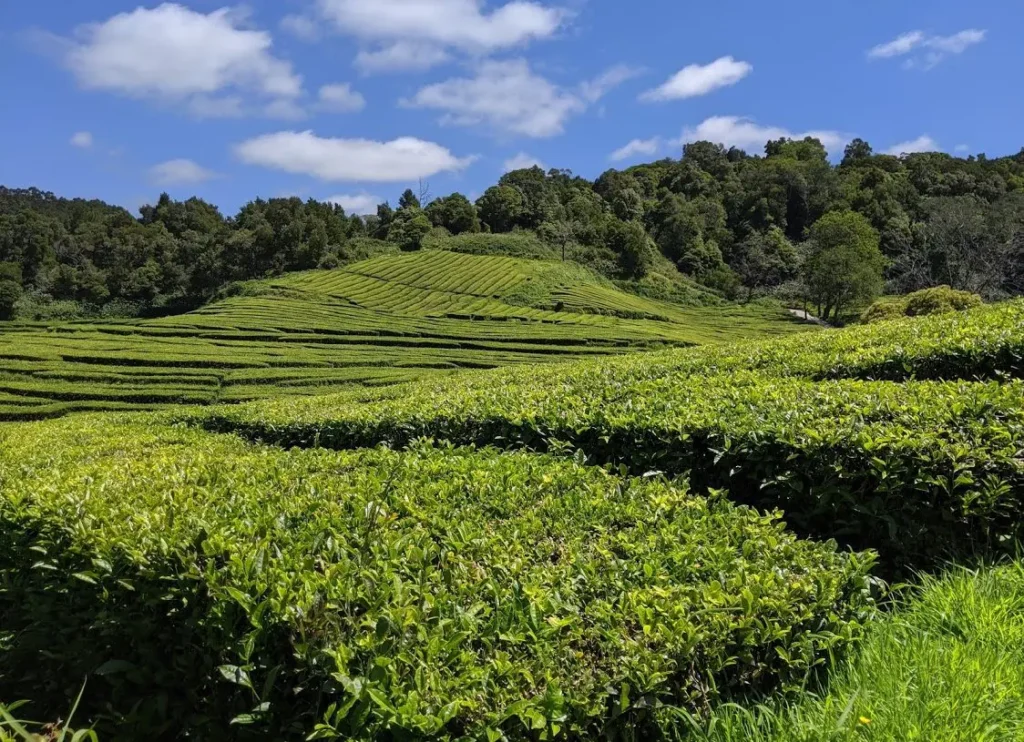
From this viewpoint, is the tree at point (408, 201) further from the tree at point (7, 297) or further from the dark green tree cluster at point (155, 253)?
the tree at point (7, 297)

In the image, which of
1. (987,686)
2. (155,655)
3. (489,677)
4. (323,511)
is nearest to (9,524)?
(155,655)

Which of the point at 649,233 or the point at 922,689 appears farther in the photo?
the point at 649,233

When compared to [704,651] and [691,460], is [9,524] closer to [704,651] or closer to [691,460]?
[704,651]

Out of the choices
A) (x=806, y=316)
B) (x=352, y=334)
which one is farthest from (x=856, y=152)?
(x=352, y=334)

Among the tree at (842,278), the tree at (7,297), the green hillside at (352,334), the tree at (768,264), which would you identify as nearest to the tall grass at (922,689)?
the green hillside at (352,334)

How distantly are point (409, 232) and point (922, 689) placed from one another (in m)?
93.7

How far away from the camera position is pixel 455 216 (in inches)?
3927

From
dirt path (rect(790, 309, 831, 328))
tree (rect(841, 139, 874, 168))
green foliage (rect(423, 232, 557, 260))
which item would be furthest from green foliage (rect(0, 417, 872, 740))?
tree (rect(841, 139, 874, 168))

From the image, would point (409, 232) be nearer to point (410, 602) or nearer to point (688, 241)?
point (688, 241)

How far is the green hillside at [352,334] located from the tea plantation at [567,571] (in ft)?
62.1

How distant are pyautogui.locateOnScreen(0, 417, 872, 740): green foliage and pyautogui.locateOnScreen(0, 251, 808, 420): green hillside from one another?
1976 cm

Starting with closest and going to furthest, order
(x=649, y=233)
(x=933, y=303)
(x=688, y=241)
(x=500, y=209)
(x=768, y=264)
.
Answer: (x=933, y=303) < (x=768, y=264) < (x=688, y=241) < (x=500, y=209) < (x=649, y=233)

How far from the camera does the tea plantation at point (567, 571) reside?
2242 mm

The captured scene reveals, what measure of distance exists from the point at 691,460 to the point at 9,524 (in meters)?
4.84
